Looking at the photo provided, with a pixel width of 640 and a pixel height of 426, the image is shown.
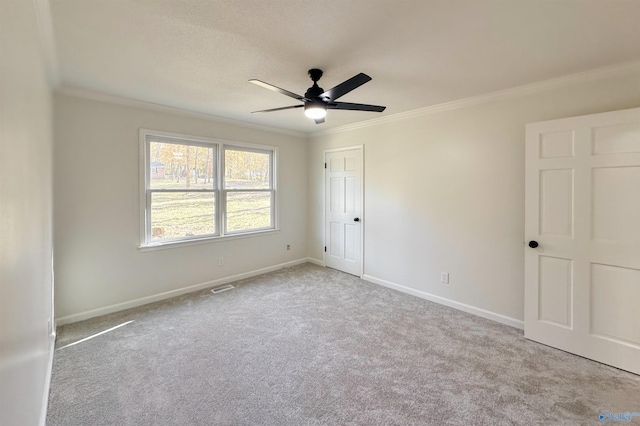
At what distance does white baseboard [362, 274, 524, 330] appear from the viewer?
2.97 m

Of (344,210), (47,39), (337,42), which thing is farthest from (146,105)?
(344,210)

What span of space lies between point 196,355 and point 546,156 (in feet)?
12.1

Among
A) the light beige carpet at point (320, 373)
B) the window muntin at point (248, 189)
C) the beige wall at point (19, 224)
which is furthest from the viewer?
the window muntin at point (248, 189)

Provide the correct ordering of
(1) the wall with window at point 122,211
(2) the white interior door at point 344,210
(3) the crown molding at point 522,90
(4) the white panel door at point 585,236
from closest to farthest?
(4) the white panel door at point 585,236, (3) the crown molding at point 522,90, (1) the wall with window at point 122,211, (2) the white interior door at point 344,210

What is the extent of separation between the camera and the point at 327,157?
16.4 feet

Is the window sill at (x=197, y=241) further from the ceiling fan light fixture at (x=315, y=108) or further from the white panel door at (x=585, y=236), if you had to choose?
the white panel door at (x=585, y=236)

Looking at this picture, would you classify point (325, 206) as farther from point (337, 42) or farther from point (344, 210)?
point (337, 42)

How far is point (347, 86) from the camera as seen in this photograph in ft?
6.84

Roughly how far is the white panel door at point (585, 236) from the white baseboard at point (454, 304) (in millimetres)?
256

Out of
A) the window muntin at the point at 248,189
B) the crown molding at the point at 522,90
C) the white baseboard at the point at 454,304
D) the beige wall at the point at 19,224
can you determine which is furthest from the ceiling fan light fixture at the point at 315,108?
the white baseboard at the point at 454,304

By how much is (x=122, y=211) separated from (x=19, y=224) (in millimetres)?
2381

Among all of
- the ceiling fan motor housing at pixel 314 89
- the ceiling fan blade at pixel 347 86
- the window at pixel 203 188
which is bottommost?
the window at pixel 203 188

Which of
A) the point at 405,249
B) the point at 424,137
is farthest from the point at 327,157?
the point at 405,249

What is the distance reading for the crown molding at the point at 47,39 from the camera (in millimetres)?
1593
